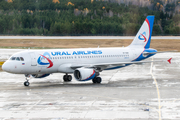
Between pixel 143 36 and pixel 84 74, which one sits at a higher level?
pixel 143 36

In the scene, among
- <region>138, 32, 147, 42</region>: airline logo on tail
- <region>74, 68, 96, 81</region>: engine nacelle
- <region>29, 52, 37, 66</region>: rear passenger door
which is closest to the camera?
<region>74, 68, 96, 81</region>: engine nacelle

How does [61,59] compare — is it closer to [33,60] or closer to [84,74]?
[33,60]

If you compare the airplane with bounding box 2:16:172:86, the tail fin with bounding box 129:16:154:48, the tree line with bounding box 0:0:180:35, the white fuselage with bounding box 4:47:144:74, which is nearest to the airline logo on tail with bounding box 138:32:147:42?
the tail fin with bounding box 129:16:154:48

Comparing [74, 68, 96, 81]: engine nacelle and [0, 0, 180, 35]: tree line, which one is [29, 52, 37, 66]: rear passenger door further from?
[0, 0, 180, 35]: tree line

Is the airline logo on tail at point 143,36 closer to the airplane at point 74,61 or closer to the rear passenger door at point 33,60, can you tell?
the airplane at point 74,61

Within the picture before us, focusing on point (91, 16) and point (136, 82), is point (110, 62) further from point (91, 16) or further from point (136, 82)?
point (91, 16)

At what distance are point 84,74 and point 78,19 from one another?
4169 inches

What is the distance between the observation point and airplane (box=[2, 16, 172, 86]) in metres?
28.9

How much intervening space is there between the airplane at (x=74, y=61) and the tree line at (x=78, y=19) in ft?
228

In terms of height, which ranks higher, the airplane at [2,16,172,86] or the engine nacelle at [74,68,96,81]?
the airplane at [2,16,172,86]

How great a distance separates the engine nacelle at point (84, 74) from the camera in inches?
1142

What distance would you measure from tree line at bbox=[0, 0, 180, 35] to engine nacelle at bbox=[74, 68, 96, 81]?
249 feet

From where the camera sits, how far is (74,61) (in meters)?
31.7

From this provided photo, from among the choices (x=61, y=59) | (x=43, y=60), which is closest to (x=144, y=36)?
(x=61, y=59)
